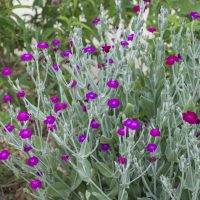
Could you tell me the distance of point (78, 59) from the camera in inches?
84.7

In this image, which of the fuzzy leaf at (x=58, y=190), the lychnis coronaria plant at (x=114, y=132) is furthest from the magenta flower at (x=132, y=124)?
the fuzzy leaf at (x=58, y=190)

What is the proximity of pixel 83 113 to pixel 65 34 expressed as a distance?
0.90 meters

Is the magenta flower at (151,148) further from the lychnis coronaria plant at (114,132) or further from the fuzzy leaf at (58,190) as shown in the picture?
the fuzzy leaf at (58,190)

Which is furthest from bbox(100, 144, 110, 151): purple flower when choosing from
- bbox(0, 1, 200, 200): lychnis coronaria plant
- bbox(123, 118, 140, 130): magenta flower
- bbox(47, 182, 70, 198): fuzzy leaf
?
bbox(123, 118, 140, 130): magenta flower

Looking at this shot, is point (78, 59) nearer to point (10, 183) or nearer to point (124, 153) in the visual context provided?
point (124, 153)

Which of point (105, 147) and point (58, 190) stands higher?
point (105, 147)

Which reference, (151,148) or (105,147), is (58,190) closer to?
(105,147)

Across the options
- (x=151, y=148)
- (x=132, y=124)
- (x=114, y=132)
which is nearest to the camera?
(x=132, y=124)

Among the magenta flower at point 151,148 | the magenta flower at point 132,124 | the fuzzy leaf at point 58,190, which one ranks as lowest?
the fuzzy leaf at point 58,190

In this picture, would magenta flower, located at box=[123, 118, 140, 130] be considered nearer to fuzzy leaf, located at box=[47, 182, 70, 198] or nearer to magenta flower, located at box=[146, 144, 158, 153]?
magenta flower, located at box=[146, 144, 158, 153]

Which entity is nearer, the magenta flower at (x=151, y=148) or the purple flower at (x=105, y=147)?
the magenta flower at (x=151, y=148)

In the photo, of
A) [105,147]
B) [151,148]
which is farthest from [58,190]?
[151,148]

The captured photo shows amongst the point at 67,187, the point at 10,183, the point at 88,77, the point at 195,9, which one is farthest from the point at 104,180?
the point at 195,9

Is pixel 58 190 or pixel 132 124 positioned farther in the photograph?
pixel 58 190
